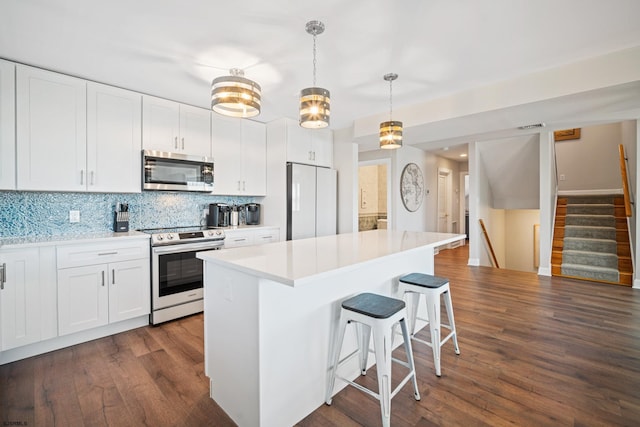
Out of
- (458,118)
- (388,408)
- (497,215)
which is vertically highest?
(458,118)

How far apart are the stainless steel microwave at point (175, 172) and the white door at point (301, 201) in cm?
109

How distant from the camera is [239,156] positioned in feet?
13.4

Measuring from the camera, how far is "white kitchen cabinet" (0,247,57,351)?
2238 millimetres

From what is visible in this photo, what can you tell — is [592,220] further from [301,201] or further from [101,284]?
[101,284]

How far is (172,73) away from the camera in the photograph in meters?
2.80

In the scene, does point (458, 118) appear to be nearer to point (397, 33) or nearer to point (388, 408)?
point (397, 33)

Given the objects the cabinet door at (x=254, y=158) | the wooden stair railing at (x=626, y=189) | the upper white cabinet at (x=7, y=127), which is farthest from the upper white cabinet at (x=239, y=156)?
the wooden stair railing at (x=626, y=189)

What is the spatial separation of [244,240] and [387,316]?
2.53m

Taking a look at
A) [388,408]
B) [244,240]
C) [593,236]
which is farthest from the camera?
[593,236]

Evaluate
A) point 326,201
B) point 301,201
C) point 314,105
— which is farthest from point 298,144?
point 314,105

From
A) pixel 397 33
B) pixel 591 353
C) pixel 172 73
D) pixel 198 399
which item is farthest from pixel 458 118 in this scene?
pixel 198 399

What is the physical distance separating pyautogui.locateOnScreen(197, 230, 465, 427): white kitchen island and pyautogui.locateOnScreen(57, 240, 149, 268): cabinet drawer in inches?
57.6

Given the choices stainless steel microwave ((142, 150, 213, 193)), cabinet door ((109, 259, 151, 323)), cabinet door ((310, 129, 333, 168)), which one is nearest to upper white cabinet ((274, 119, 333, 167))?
cabinet door ((310, 129, 333, 168))

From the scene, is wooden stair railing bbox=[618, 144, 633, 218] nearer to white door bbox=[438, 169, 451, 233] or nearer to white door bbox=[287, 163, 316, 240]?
white door bbox=[438, 169, 451, 233]
